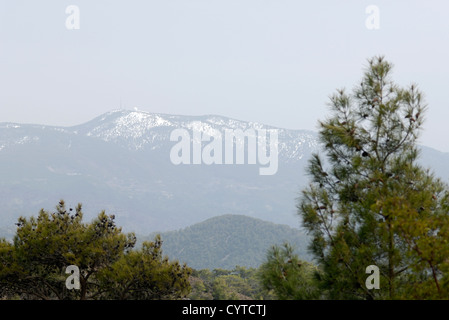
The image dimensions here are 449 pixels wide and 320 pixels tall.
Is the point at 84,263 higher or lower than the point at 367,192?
lower

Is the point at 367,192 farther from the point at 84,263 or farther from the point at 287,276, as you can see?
the point at 84,263

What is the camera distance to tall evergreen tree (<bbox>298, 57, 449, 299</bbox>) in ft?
26.2

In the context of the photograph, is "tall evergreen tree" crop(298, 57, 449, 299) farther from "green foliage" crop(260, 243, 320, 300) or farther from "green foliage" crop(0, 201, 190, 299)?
"green foliage" crop(0, 201, 190, 299)

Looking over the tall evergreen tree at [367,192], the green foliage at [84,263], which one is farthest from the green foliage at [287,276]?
the green foliage at [84,263]

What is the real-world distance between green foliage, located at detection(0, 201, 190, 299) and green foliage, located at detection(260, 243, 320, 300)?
19.4 ft

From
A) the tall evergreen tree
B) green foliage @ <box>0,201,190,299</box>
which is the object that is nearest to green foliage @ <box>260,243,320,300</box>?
the tall evergreen tree

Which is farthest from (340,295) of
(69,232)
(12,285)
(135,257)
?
(12,285)

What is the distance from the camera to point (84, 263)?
46.0 feet

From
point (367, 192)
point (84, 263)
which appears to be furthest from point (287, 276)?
point (84, 263)

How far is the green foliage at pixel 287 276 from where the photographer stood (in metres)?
8.32

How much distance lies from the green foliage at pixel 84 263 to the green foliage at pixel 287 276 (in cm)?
593

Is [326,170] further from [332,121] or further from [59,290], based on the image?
[59,290]

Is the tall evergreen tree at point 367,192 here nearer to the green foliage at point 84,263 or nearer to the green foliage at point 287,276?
the green foliage at point 287,276

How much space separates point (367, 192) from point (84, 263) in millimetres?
8394
